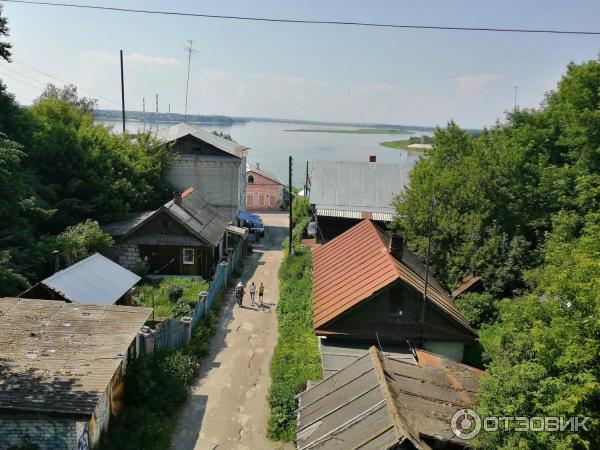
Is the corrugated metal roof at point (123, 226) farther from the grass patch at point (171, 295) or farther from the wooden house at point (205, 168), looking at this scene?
the wooden house at point (205, 168)

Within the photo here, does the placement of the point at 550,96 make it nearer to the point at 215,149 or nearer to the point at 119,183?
the point at 215,149

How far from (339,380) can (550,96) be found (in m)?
24.0

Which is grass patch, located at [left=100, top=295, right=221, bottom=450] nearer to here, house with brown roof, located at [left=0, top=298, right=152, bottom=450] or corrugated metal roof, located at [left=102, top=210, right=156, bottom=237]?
house with brown roof, located at [left=0, top=298, right=152, bottom=450]

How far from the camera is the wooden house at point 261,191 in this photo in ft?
162

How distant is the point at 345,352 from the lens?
47.2ft

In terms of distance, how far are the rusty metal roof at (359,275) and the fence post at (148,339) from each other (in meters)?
5.16

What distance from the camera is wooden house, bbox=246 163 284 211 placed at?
49250mm

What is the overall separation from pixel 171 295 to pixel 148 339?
617cm

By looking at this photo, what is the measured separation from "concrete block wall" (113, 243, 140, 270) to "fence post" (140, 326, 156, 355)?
9.50 metres

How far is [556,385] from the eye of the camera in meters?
8.66

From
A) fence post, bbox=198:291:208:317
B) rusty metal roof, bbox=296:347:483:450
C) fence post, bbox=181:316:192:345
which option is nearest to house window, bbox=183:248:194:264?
fence post, bbox=198:291:208:317

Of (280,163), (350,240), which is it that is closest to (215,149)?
(350,240)
